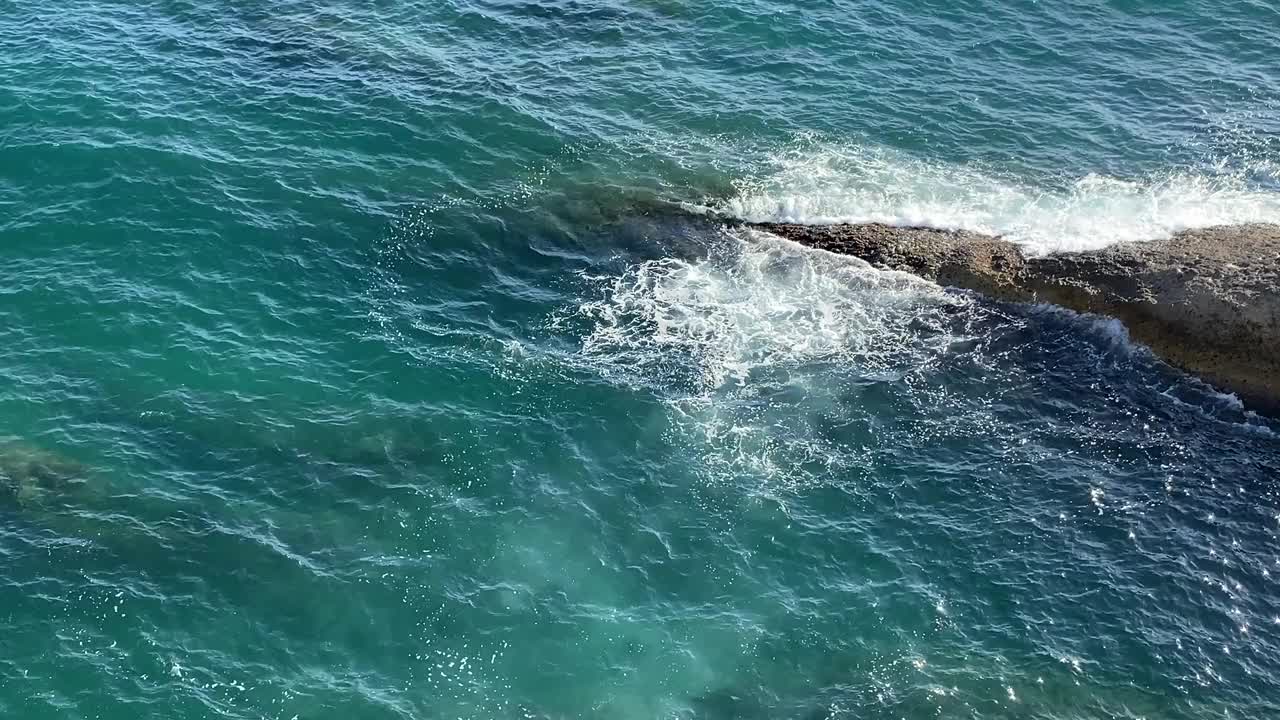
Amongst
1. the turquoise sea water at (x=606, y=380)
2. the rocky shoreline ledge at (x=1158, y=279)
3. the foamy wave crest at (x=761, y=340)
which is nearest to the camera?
the turquoise sea water at (x=606, y=380)

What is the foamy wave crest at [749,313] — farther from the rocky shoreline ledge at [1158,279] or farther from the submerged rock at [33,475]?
the submerged rock at [33,475]

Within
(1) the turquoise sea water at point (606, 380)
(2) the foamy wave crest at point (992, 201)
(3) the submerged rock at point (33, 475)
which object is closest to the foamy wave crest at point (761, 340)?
(1) the turquoise sea water at point (606, 380)

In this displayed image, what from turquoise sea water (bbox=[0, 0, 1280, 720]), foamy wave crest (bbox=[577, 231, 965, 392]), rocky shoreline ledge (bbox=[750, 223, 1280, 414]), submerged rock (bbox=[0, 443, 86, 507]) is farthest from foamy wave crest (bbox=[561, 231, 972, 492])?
submerged rock (bbox=[0, 443, 86, 507])

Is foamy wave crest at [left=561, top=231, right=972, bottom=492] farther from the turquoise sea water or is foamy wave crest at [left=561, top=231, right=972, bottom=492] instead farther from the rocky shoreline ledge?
the rocky shoreline ledge

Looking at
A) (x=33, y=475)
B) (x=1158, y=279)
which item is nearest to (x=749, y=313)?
(x=1158, y=279)

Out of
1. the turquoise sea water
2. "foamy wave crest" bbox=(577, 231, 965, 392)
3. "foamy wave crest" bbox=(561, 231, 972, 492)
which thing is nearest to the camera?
the turquoise sea water
